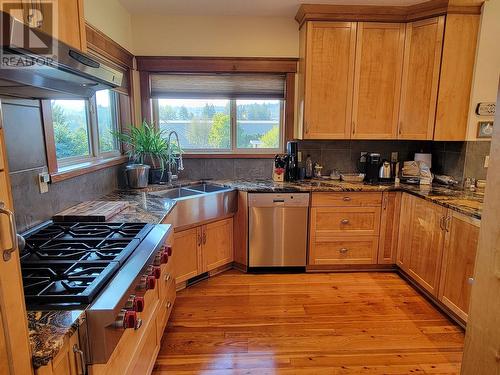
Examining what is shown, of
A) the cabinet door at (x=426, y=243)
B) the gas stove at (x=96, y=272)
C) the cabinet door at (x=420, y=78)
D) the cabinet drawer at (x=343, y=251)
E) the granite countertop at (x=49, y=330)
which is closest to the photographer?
the granite countertop at (x=49, y=330)

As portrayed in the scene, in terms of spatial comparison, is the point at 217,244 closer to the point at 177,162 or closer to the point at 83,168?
the point at 177,162

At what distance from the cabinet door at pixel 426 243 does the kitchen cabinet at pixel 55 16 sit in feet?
8.48

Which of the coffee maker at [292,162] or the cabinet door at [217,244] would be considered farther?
the coffee maker at [292,162]

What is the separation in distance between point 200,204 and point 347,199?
1.39 m

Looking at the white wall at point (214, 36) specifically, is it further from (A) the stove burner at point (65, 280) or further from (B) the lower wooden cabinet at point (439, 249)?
(A) the stove burner at point (65, 280)

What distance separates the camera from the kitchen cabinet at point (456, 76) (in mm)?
2783

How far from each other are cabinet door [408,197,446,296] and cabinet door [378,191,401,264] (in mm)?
212

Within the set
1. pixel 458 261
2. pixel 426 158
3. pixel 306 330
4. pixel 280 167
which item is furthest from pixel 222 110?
pixel 458 261

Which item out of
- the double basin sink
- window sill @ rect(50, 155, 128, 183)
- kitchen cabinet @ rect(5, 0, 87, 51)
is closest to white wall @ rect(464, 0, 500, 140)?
the double basin sink

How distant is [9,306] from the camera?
2.20 ft

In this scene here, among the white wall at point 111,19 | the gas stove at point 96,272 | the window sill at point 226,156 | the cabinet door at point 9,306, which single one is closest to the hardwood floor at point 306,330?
the gas stove at point 96,272

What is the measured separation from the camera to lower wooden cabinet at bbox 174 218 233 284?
2.69 meters

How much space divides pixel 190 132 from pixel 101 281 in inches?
101

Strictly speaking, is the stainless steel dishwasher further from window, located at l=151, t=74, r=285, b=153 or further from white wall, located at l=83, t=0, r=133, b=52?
white wall, located at l=83, t=0, r=133, b=52
